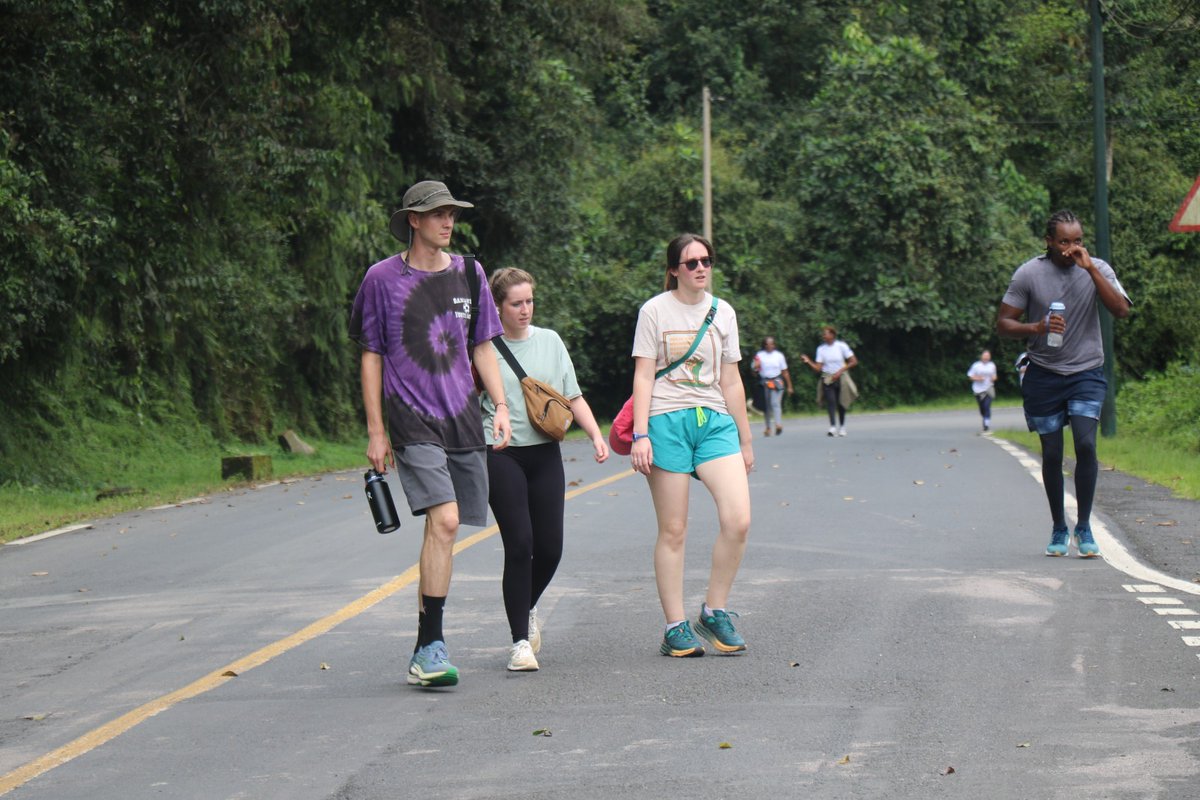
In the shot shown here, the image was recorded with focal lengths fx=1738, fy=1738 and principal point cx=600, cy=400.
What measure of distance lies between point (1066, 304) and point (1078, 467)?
1074 mm

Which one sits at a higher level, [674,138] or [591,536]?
[674,138]

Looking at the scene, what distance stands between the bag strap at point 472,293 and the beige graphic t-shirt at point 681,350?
785 mm

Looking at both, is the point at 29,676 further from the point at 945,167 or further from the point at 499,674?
the point at 945,167

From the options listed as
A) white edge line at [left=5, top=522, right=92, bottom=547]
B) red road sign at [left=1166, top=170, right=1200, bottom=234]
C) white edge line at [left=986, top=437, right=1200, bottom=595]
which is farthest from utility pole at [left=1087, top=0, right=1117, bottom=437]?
white edge line at [left=5, top=522, right=92, bottom=547]

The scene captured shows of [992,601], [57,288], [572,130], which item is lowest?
[992,601]

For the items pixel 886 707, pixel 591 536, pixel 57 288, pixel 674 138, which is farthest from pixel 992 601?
pixel 674 138

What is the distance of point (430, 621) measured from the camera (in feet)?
22.7

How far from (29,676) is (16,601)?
2680 mm

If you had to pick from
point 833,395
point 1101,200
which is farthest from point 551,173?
point 1101,200

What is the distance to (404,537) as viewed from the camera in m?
12.6

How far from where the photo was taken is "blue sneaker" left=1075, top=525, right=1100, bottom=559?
10594mm

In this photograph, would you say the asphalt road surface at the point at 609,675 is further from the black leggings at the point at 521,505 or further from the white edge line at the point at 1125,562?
the black leggings at the point at 521,505

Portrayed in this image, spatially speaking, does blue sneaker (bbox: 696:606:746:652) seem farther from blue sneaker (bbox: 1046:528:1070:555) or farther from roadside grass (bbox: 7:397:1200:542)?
roadside grass (bbox: 7:397:1200:542)

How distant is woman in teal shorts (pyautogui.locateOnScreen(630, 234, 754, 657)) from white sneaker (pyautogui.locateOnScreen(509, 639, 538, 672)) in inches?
25.9
